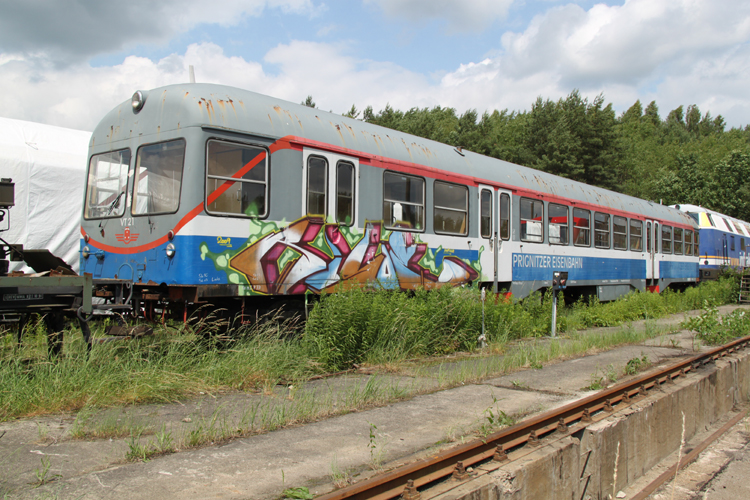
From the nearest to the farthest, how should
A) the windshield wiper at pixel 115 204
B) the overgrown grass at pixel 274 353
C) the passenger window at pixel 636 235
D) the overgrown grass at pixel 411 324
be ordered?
1. the overgrown grass at pixel 274 353
2. the overgrown grass at pixel 411 324
3. the windshield wiper at pixel 115 204
4. the passenger window at pixel 636 235

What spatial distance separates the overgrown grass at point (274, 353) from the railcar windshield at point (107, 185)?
1.74m

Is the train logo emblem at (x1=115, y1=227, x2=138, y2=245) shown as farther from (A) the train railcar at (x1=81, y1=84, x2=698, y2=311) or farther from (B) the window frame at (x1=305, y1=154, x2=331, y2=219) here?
(B) the window frame at (x1=305, y1=154, x2=331, y2=219)

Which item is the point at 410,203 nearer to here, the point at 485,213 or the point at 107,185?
the point at 485,213

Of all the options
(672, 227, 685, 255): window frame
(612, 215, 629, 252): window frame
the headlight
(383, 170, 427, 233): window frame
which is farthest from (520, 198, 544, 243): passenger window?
(672, 227, 685, 255): window frame

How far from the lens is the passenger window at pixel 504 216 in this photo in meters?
12.2

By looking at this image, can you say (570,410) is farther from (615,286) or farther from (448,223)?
(615,286)

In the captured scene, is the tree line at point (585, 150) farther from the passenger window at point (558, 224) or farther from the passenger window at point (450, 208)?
the passenger window at point (450, 208)

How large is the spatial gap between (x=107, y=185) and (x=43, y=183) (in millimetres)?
4765

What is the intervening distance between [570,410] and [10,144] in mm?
11538

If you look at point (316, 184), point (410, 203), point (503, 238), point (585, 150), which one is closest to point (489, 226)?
point (503, 238)

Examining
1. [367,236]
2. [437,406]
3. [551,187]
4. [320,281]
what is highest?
[551,187]

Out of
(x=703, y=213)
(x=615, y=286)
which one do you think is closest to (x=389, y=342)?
(x=615, y=286)

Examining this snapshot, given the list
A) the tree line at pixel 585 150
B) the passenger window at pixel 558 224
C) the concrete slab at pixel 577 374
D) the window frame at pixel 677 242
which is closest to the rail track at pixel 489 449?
the concrete slab at pixel 577 374

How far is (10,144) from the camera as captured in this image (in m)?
11.3
